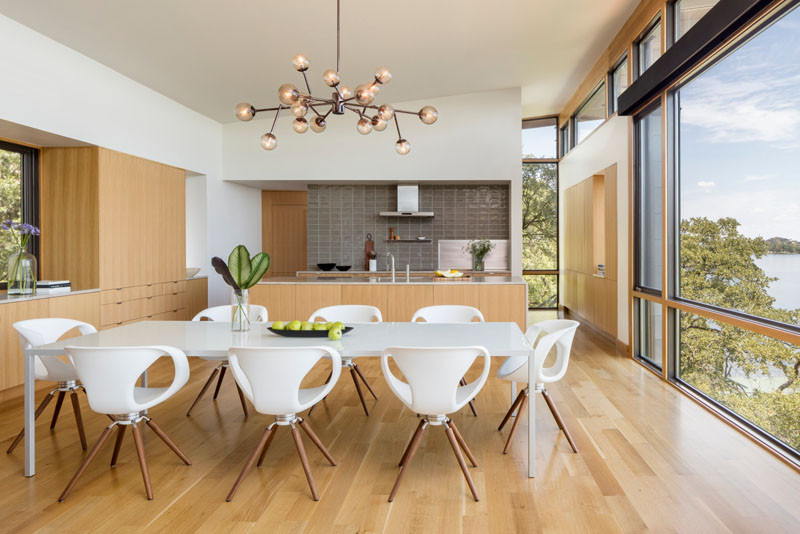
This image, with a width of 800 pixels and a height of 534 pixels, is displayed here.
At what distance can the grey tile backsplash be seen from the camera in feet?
26.6

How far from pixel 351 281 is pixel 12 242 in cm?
310

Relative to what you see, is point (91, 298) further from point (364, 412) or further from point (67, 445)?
point (364, 412)

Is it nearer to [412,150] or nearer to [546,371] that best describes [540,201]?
[412,150]

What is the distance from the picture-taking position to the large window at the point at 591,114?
6922 millimetres

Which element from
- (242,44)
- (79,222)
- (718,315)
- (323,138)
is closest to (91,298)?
(79,222)

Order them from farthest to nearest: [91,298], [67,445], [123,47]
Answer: [91,298]
[123,47]
[67,445]

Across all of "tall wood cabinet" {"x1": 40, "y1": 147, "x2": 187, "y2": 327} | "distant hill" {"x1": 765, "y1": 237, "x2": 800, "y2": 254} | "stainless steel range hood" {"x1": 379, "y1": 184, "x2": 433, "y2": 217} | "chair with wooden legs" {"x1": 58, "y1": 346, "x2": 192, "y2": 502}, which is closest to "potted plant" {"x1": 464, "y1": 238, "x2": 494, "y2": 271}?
"stainless steel range hood" {"x1": 379, "y1": 184, "x2": 433, "y2": 217}

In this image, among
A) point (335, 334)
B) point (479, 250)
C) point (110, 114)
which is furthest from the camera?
point (479, 250)

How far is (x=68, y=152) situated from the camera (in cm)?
511

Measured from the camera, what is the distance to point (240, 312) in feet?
10.6

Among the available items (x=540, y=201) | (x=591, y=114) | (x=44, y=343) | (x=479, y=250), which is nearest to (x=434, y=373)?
(x=44, y=343)

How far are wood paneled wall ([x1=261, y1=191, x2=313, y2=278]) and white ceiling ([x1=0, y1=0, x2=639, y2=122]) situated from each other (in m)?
2.19

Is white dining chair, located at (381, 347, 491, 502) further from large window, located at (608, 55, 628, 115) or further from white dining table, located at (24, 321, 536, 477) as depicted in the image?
large window, located at (608, 55, 628, 115)

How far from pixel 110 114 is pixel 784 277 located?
5632 mm
